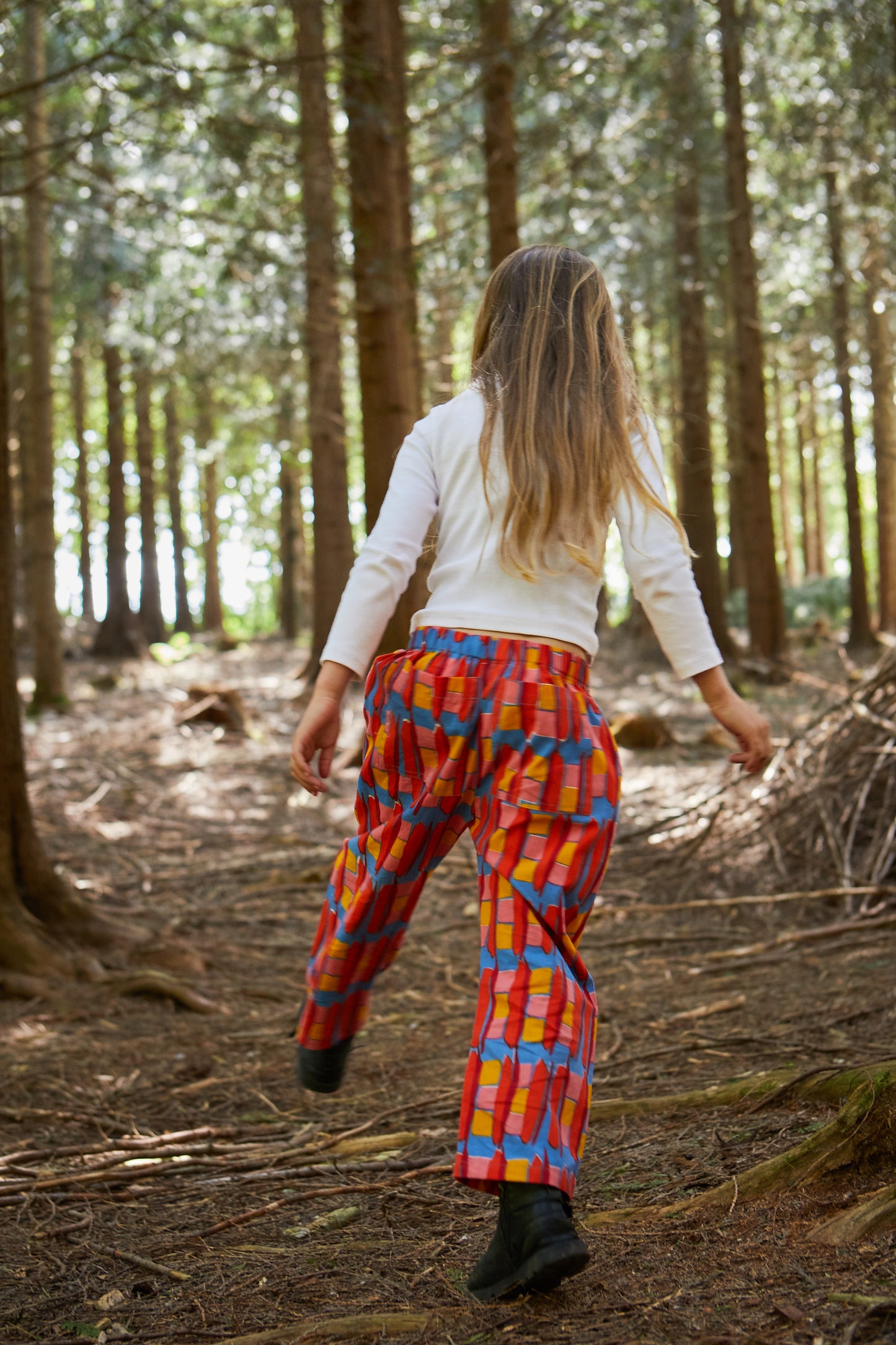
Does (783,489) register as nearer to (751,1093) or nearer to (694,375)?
(694,375)

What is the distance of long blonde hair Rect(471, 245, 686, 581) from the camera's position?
213 cm

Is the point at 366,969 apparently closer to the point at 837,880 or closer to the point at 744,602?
the point at 837,880

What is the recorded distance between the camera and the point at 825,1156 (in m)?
2.02

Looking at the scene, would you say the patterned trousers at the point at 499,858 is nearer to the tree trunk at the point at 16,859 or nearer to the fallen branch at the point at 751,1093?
the fallen branch at the point at 751,1093

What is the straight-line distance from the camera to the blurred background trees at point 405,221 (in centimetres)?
729

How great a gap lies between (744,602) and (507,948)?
68.1 feet

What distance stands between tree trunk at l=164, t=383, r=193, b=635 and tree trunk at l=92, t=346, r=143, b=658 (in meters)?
4.22

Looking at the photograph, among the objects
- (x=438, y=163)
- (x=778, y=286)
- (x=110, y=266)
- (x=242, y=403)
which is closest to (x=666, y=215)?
(x=778, y=286)

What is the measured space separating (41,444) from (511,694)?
418 inches

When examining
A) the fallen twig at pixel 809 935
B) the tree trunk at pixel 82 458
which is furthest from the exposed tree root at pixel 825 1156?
the tree trunk at pixel 82 458

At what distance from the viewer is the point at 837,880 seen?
4.75 m

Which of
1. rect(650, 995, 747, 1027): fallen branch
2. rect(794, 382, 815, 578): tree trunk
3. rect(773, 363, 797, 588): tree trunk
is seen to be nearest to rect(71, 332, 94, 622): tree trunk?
rect(794, 382, 815, 578): tree trunk

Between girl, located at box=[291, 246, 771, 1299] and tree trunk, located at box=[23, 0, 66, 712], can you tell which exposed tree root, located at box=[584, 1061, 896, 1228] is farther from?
tree trunk, located at box=[23, 0, 66, 712]

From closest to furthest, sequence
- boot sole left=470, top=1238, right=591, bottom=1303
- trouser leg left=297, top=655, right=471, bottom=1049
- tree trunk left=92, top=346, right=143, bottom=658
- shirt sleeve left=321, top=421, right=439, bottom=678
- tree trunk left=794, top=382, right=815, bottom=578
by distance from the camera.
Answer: boot sole left=470, top=1238, right=591, bottom=1303 < trouser leg left=297, top=655, right=471, bottom=1049 < shirt sleeve left=321, top=421, right=439, bottom=678 < tree trunk left=92, top=346, right=143, bottom=658 < tree trunk left=794, top=382, right=815, bottom=578
